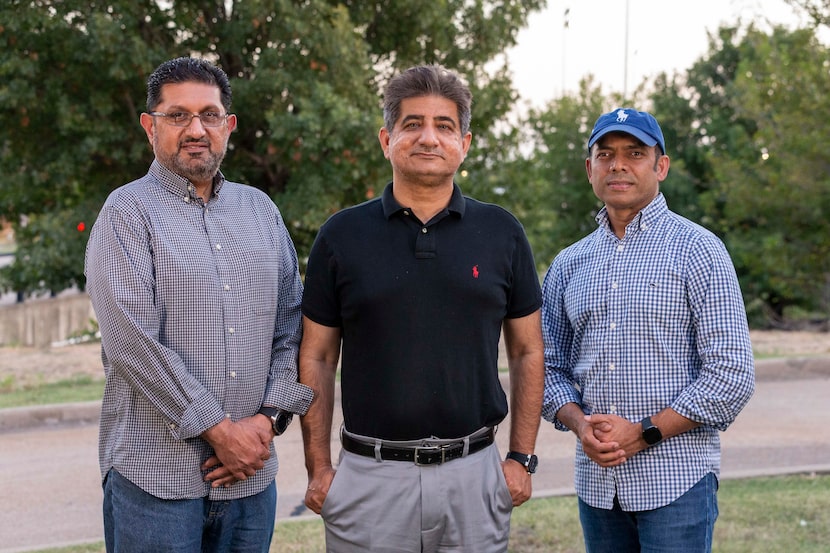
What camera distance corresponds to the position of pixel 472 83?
12641 mm

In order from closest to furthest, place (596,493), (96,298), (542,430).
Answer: (96,298)
(596,493)
(542,430)

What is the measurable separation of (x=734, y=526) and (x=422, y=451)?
3.18 metres

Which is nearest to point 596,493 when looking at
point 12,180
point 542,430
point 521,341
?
point 521,341

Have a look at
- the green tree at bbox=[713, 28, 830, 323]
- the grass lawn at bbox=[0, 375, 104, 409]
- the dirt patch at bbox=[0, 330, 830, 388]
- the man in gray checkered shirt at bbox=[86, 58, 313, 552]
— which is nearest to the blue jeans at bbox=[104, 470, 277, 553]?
the man in gray checkered shirt at bbox=[86, 58, 313, 552]

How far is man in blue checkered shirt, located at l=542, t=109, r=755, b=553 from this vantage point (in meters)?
2.97

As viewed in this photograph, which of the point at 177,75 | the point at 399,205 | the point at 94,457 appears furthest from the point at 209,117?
the point at 94,457

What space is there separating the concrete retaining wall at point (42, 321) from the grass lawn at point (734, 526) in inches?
379

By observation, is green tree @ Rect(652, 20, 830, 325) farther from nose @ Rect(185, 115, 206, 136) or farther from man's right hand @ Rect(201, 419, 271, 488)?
man's right hand @ Rect(201, 419, 271, 488)

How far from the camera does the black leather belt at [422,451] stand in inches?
114

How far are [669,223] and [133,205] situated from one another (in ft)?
6.07

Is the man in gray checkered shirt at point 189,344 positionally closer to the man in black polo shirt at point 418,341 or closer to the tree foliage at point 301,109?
the man in black polo shirt at point 418,341

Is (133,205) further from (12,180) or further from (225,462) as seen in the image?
(12,180)

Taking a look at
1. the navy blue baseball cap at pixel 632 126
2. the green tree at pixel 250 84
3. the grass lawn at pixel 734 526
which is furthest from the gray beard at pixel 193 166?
the green tree at pixel 250 84

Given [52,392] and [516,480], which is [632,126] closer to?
[516,480]
